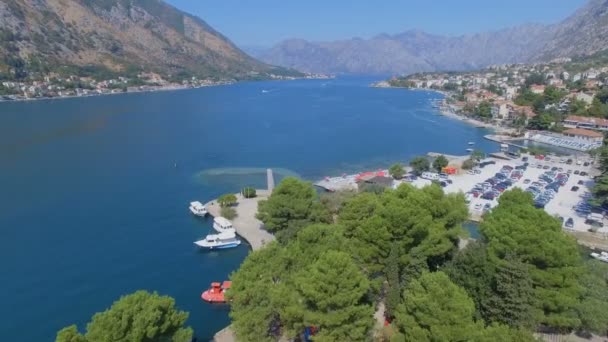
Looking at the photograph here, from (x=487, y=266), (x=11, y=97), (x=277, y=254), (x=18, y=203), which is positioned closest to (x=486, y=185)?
(x=487, y=266)

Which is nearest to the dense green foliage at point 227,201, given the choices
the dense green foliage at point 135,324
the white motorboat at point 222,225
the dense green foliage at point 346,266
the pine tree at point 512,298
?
the white motorboat at point 222,225

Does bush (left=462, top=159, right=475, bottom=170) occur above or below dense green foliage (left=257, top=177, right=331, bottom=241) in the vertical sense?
below

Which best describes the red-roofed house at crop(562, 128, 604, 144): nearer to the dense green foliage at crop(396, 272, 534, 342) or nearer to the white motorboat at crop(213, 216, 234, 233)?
the white motorboat at crop(213, 216, 234, 233)

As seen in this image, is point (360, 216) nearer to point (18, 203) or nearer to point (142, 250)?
point (142, 250)

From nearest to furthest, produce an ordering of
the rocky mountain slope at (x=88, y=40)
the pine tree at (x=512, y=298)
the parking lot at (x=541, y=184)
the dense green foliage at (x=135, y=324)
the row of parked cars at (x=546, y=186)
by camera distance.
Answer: the dense green foliage at (x=135, y=324)
the pine tree at (x=512, y=298)
the parking lot at (x=541, y=184)
the row of parked cars at (x=546, y=186)
the rocky mountain slope at (x=88, y=40)

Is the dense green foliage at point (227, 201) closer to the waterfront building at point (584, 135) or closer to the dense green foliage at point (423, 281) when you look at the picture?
the dense green foliage at point (423, 281)

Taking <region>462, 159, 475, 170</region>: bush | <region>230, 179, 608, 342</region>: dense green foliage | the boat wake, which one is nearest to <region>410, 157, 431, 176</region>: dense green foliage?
<region>462, 159, 475, 170</region>: bush
